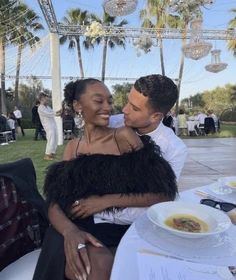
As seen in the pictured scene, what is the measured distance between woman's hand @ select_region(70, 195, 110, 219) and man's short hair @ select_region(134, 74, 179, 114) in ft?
1.85

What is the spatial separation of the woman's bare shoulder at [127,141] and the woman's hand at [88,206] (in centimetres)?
24

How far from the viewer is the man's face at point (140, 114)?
171 centimetres

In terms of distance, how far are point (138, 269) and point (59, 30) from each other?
11.3 meters

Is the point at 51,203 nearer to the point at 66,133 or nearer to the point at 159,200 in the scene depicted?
the point at 159,200

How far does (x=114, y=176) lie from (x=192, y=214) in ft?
1.12

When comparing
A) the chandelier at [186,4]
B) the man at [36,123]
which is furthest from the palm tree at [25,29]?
the chandelier at [186,4]

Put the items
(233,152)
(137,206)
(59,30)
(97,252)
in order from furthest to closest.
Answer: (59,30)
(233,152)
(137,206)
(97,252)

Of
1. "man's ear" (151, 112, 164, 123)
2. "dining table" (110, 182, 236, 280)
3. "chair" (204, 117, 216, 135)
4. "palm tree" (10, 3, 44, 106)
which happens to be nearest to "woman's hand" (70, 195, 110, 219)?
"dining table" (110, 182, 236, 280)

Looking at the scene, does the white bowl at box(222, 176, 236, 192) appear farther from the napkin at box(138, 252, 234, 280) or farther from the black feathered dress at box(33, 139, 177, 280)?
the napkin at box(138, 252, 234, 280)

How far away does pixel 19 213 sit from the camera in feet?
5.54

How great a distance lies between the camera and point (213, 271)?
925 mm

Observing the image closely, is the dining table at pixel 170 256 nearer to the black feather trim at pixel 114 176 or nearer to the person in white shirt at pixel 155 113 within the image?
the black feather trim at pixel 114 176

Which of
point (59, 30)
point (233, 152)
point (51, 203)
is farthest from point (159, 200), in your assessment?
point (59, 30)

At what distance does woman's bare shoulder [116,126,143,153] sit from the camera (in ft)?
4.91
